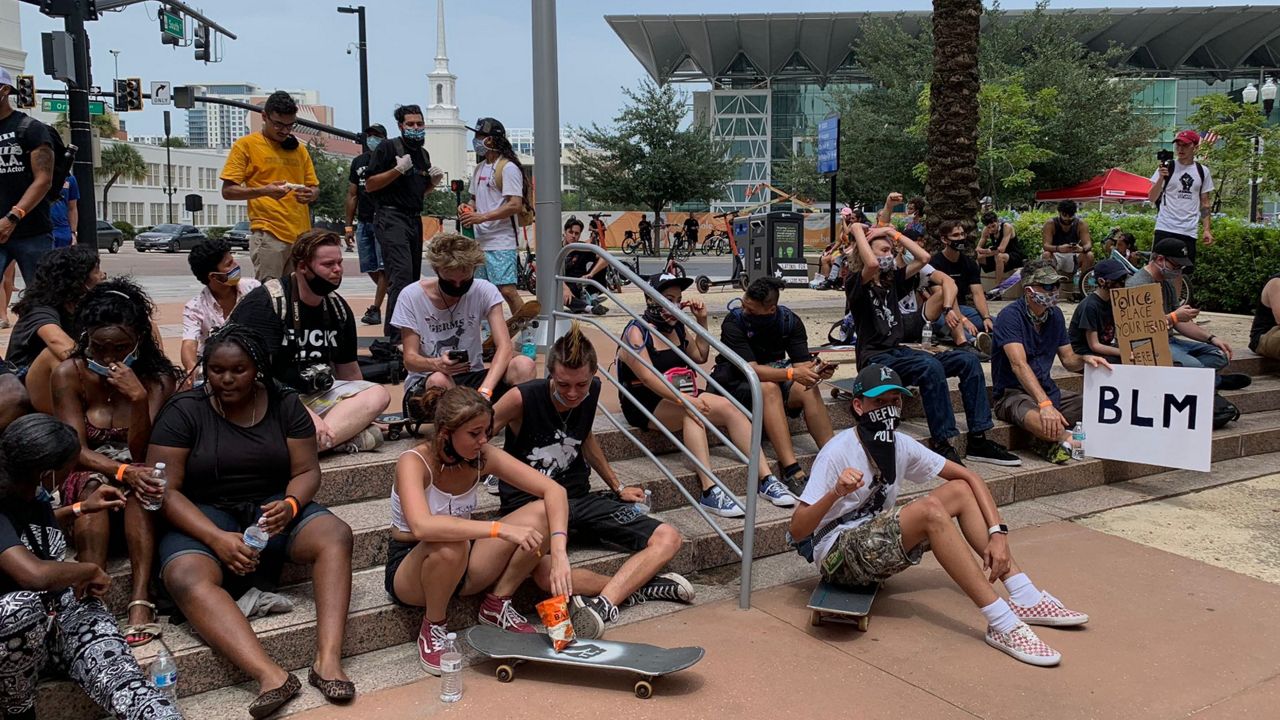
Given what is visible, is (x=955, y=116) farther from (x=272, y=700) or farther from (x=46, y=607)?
(x=46, y=607)

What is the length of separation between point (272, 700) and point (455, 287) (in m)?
2.50

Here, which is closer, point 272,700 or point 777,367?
point 272,700

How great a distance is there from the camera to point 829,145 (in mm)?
16141

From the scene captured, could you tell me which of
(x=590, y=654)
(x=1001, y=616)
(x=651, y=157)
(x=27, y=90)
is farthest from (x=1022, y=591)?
(x=651, y=157)

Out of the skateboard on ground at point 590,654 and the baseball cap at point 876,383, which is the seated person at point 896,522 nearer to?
the baseball cap at point 876,383

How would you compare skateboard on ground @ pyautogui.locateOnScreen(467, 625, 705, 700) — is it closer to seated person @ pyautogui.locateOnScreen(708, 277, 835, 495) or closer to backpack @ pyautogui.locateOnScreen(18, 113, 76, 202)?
seated person @ pyautogui.locateOnScreen(708, 277, 835, 495)

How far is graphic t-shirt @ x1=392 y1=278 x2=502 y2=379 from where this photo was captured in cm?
519

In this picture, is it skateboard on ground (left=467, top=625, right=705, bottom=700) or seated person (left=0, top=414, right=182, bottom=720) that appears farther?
skateboard on ground (left=467, top=625, right=705, bottom=700)

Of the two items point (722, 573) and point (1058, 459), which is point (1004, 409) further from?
point (722, 573)

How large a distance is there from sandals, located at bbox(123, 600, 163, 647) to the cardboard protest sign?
19.6ft

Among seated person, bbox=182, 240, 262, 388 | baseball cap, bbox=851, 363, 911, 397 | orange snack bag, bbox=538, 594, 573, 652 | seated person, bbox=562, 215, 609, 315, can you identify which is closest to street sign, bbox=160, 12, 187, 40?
seated person, bbox=562, 215, 609, 315

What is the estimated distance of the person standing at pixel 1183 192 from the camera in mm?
9680

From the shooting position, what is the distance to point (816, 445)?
6027 millimetres

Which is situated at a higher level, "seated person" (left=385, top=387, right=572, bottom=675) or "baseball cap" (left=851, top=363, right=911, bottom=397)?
"baseball cap" (left=851, top=363, right=911, bottom=397)
